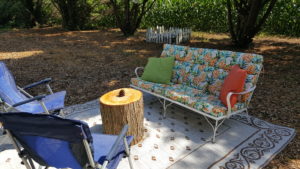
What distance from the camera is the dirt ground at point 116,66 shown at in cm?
432

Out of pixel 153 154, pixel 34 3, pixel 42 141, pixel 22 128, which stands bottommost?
pixel 153 154

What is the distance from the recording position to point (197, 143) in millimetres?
3348

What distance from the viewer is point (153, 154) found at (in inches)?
124

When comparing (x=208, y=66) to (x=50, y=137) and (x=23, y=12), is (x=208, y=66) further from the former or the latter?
(x=23, y=12)

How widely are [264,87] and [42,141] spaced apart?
4.96 meters

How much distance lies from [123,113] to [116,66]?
412cm

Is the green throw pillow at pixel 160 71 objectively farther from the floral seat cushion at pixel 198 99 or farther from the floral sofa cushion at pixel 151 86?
the floral seat cushion at pixel 198 99

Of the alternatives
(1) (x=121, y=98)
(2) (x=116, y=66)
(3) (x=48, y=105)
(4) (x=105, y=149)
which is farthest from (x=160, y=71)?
(2) (x=116, y=66)

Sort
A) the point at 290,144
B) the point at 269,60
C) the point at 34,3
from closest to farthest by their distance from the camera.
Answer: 1. the point at 290,144
2. the point at 269,60
3. the point at 34,3

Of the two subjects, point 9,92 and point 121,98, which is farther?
point 9,92

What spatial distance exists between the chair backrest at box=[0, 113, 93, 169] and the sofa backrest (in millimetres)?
2672

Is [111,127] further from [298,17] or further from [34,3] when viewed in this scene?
[34,3]

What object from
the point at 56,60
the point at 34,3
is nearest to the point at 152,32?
the point at 56,60

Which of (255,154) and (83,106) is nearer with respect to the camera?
(255,154)
